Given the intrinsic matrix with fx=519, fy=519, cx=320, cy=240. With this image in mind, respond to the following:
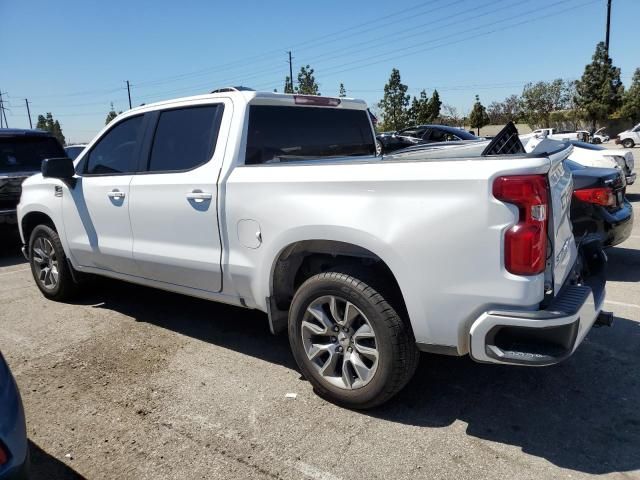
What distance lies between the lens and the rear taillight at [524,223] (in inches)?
95.0

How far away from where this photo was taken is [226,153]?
141 inches

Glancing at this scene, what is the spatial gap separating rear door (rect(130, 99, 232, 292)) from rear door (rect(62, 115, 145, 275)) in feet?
0.57

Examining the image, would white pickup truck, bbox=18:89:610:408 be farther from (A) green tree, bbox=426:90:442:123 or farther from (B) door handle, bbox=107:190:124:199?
(A) green tree, bbox=426:90:442:123

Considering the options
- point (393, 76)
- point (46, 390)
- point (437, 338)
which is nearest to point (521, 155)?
point (437, 338)

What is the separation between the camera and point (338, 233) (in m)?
2.94

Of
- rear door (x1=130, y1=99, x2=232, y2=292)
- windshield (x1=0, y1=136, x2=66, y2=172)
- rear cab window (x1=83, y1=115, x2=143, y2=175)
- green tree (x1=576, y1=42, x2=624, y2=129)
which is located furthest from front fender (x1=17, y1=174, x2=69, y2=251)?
green tree (x1=576, y1=42, x2=624, y2=129)

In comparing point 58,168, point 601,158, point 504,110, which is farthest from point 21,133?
point 504,110

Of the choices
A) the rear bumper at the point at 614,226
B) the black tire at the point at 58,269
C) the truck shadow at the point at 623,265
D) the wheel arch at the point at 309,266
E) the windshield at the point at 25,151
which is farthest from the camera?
the windshield at the point at 25,151

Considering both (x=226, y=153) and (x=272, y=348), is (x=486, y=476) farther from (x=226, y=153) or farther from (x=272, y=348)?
(x=226, y=153)

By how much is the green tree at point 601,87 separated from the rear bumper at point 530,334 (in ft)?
149

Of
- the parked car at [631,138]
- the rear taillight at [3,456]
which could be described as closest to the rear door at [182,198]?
the rear taillight at [3,456]

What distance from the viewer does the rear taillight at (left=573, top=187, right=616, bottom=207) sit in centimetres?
555

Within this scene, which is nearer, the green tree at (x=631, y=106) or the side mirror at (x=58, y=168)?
the side mirror at (x=58, y=168)

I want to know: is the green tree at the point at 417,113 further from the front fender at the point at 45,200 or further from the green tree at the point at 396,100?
the front fender at the point at 45,200
